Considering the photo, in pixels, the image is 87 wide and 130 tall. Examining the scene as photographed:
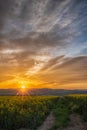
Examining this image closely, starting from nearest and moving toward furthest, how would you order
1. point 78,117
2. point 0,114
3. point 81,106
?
point 0,114 → point 78,117 → point 81,106

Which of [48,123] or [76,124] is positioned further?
[48,123]

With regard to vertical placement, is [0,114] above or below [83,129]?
above

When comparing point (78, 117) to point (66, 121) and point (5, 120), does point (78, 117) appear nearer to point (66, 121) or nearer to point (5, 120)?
point (66, 121)

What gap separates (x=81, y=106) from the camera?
122 ft

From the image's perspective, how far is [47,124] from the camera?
96.8ft

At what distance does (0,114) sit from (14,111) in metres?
1.69

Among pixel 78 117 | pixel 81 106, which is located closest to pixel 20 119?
pixel 78 117

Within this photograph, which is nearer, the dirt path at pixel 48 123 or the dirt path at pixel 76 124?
the dirt path at pixel 76 124

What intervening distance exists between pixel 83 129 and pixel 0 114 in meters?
8.14

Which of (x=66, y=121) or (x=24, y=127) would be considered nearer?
(x=24, y=127)

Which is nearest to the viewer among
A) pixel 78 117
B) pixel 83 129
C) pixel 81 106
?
pixel 83 129

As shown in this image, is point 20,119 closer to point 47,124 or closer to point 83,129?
point 47,124

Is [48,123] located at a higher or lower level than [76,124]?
higher

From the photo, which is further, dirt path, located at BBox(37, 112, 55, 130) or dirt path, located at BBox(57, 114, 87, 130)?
dirt path, located at BBox(37, 112, 55, 130)
